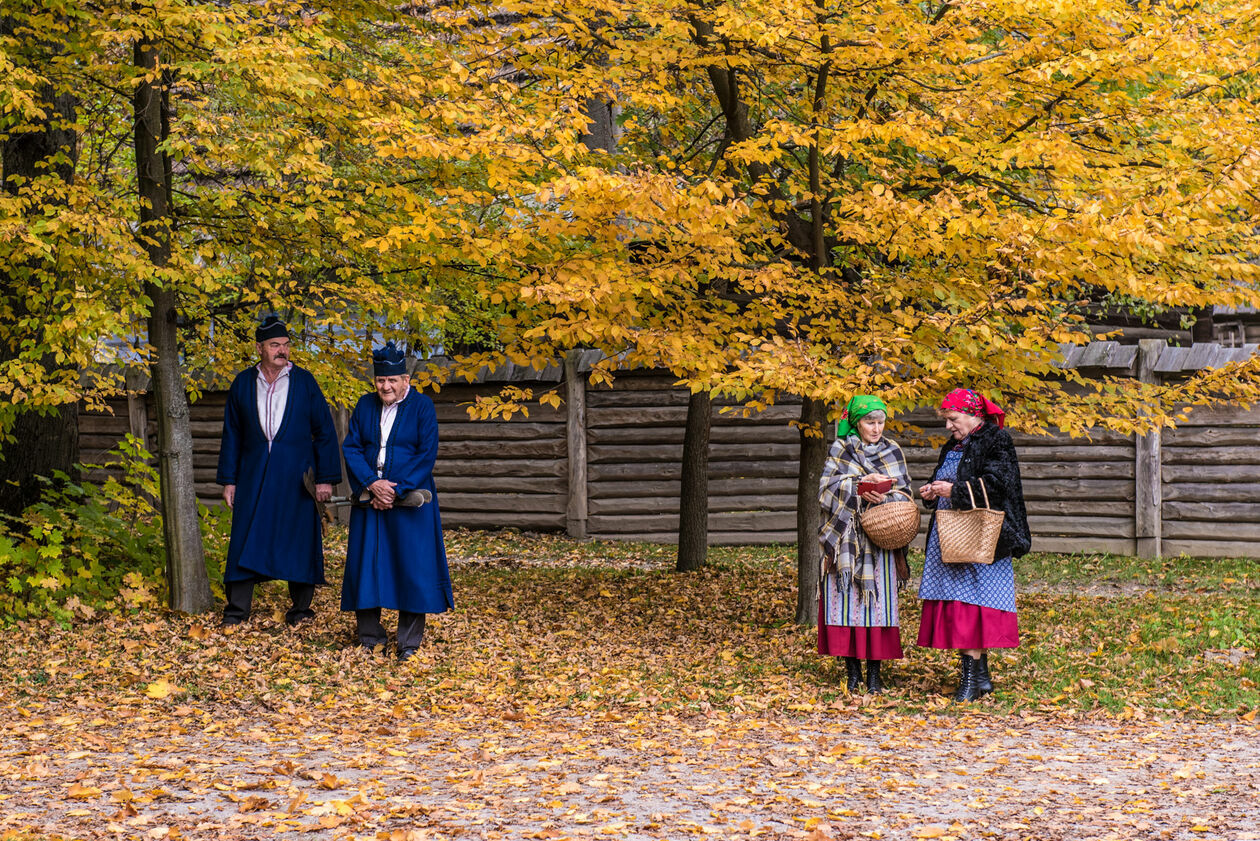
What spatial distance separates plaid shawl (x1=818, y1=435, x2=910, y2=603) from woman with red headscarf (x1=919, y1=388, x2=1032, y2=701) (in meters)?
0.27

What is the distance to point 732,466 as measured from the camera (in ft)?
42.8

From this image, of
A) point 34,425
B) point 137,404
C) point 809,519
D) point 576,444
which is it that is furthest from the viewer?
point 137,404

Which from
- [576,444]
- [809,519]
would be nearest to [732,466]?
[576,444]

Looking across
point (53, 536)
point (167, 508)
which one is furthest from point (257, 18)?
point (53, 536)

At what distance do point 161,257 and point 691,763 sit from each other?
451 centimetres

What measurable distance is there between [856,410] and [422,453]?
253 centimetres

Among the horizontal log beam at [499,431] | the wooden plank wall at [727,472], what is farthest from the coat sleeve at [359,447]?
the horizontal log beam at [499,431]

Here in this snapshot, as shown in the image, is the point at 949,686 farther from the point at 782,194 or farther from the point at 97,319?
the point at 97,319

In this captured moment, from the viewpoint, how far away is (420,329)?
27.6 ft

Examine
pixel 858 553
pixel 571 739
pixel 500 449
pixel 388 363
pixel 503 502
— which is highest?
pixel 388 363

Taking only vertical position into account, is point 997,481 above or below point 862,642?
above

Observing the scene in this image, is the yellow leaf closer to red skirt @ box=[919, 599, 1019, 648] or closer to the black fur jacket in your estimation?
red skirt @ box=[919, 599, 1019, 648]

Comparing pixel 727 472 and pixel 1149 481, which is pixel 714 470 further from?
pixel 1149 481

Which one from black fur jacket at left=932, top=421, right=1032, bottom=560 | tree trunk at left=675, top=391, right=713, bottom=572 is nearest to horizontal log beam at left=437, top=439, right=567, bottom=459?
tree trunk at left=675, top=391, right=713, bottom=572
